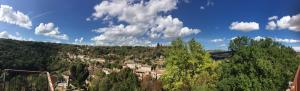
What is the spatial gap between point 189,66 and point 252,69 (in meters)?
3.84

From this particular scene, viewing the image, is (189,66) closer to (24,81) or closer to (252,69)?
(252,69)

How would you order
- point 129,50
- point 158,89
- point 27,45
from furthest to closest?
point 129,50 → point 27,45 → point 158,89

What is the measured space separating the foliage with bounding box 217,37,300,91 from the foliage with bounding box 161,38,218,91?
1.17 meters

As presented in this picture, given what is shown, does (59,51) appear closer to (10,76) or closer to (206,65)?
(206,65)

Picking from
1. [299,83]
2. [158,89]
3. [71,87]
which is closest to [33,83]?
[299,83]

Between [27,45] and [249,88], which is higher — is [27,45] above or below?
above

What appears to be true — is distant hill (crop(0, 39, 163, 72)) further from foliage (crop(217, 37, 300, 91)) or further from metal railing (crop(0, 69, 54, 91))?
metal railing (crop(0, 69, 54, 91))

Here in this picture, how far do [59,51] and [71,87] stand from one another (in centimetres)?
1968

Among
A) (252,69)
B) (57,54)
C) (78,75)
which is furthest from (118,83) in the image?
(57,54)

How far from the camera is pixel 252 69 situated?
2147cm

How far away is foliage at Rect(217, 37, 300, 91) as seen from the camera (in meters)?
21.3

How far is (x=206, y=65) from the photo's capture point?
24.1 metres

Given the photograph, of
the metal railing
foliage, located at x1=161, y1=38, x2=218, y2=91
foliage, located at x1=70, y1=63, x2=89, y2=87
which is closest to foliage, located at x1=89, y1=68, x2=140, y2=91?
foliage, located at x1=70, y1=63, x2=89, y2=87

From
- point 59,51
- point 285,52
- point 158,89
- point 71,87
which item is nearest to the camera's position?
point 285,52
